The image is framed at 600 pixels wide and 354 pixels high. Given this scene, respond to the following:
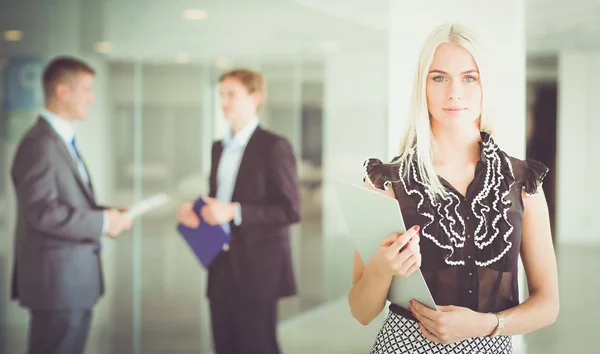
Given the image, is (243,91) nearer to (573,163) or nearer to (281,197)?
(281,197)

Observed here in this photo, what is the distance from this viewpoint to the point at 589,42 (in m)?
4.45

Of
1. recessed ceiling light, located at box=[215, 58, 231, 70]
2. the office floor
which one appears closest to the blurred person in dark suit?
the office floor

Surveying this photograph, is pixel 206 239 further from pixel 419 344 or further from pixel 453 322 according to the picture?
pixel 453 322

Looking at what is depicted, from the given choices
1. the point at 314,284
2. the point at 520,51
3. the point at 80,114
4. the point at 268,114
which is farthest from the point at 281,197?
the point at 314,284

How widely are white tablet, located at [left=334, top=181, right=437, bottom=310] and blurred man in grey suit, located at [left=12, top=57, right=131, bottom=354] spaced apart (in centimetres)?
229

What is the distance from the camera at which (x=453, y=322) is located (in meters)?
1.70

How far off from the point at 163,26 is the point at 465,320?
4.78 metres

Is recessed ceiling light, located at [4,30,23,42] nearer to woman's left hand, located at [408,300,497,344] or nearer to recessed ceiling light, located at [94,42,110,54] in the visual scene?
recessed ceiling light, located at [94,42,110,54]

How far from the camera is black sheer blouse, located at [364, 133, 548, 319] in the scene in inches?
69.4

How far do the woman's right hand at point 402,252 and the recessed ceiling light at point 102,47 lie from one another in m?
4.63

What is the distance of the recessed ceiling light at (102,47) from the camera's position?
5.71 metres

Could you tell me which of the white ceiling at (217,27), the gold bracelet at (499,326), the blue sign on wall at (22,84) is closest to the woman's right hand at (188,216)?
the blue sign on wall at (22,84)

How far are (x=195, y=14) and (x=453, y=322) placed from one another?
15.5 feet

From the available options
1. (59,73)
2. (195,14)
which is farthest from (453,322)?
(195,14)
